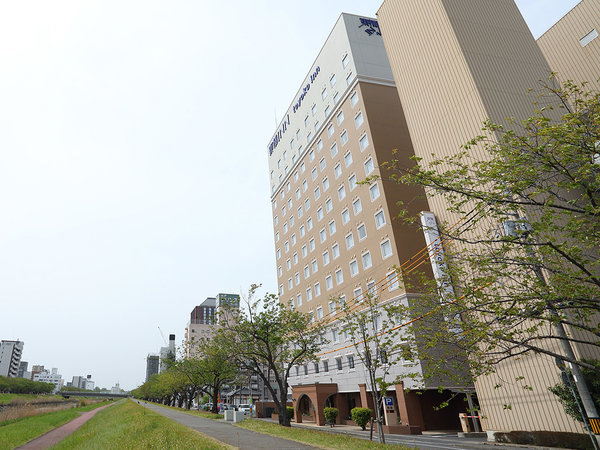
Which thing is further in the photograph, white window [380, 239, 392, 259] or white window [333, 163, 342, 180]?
white window [333, 163, 342, 180]

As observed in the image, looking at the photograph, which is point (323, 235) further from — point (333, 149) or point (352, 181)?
point (333, 149)

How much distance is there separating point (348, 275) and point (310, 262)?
1087 centimetres

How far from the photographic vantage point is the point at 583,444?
17.6 meters

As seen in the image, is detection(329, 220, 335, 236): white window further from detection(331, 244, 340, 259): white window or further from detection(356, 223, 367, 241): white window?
detection(356, 223, 367, 241): white window

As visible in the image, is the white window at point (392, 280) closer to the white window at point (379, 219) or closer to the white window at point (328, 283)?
the white window at point (379, 219)

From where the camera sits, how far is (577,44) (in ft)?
113

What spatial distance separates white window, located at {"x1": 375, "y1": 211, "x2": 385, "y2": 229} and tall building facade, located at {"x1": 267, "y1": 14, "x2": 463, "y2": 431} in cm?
11

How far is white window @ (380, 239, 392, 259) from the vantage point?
3692 cm

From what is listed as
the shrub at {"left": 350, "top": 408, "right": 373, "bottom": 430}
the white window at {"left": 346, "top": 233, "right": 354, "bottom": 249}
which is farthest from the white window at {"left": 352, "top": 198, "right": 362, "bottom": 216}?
the shrub at {"left": 350, "top": 408, "right": 373, "bottom": 430}

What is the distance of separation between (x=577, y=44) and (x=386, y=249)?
26.3 metres

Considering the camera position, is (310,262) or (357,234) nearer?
(357,234)

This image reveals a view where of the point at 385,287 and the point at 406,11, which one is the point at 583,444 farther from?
the point at 406,11

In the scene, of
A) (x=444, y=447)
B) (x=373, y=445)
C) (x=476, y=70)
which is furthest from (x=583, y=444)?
(x=476, y=70)

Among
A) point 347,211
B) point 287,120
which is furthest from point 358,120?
point 287,120
